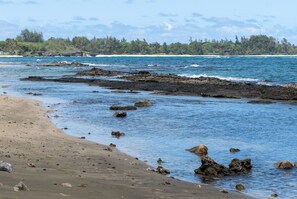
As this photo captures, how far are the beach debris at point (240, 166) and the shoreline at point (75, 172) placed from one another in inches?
80.5

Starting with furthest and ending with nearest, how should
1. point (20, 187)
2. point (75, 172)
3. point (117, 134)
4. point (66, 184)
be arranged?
point (117, 134) < point (75, 172) < point (66, 184) < point (20, 187)

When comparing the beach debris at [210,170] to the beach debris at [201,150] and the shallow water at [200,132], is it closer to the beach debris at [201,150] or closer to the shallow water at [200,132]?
the shallow water at [200,132]

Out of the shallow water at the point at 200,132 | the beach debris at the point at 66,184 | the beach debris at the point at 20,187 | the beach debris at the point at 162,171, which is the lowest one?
the shallow water at the point at 200,132

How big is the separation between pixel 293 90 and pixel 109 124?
23.1m

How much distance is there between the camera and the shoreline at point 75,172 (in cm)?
960

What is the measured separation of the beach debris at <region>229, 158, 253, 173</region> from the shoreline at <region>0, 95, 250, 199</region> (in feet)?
6.71

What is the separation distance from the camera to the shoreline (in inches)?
378

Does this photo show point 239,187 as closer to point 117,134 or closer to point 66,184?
point 66,184

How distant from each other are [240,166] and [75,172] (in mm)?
4607

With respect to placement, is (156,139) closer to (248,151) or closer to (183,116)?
(248,151)

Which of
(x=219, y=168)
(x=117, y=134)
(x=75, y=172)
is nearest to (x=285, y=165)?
(x=219, y=168)

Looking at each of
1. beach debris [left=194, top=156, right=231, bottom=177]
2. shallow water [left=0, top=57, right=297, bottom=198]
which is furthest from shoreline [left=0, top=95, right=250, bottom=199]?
beach debris [left=194, top=156, right=231, bottom=177]

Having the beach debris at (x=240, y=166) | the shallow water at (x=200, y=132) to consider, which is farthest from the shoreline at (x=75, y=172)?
the beach debris at (x=240, y=166)

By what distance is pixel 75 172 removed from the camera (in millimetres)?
12023
